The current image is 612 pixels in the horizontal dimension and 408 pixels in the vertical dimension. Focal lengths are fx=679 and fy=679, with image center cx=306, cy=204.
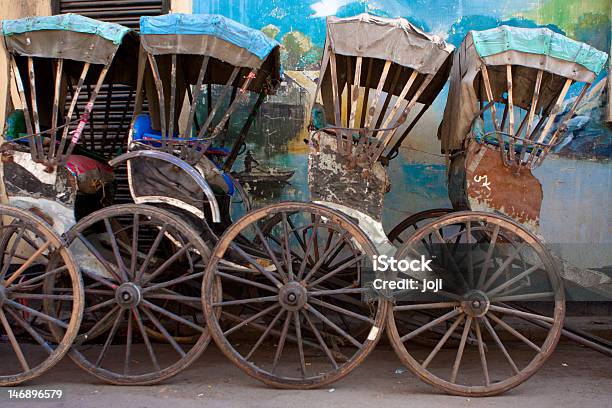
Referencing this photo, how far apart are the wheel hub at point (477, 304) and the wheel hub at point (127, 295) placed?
6.37ft

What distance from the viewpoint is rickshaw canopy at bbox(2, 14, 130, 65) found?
4164 millimetres

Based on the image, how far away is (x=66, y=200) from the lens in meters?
4.25

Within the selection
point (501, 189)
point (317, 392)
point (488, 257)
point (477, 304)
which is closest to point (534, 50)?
point (501, 189)

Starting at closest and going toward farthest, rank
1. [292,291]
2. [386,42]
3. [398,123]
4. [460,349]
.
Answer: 1. [460,349]
2. [292,291]
3. [386,42]
4. [398,123]

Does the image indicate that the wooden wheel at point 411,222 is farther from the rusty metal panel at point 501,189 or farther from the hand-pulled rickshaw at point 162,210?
the hand-pulled rickshaw at point 162,210

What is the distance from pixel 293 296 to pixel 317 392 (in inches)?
23.2

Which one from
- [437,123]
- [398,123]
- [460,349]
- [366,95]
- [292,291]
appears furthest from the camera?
[437,123]

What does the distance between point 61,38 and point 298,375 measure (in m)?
2.58

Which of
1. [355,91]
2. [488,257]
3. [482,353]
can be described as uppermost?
[355,91]

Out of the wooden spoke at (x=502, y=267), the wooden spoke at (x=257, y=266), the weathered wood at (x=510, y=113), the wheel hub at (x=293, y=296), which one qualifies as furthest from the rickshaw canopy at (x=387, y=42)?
the wheel hub at (x=293, y=296)

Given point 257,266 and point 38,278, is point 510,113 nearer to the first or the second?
point 257,266

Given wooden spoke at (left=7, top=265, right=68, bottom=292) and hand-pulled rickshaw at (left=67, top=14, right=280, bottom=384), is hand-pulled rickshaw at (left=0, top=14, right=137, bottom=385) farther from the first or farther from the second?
hand-pulled rickshaw at (left=67, top=14, right=280, bottom=384)

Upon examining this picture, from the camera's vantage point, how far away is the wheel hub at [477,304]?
12.8ft

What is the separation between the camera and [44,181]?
4227 mm
